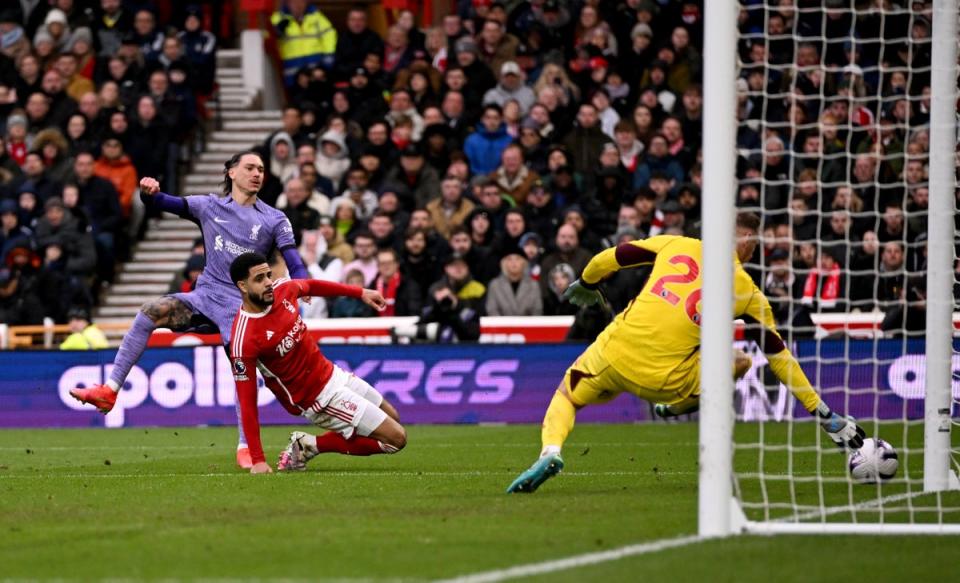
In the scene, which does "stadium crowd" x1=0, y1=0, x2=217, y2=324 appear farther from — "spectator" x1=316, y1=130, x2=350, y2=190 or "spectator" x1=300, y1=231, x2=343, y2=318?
"spectator" x1=300, y1=231, x2=343, y2=318

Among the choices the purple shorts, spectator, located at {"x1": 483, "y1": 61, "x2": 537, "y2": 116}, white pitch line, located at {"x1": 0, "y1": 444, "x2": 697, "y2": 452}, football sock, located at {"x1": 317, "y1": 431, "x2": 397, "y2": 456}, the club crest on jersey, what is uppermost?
spectator, located at {"x1": 483, "y1": 61, "x2": 537, "y2": 116}

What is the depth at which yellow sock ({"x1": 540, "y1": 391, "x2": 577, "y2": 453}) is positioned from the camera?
390 inches

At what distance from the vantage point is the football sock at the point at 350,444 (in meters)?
12.0

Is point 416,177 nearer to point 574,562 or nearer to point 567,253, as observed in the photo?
point 567,253

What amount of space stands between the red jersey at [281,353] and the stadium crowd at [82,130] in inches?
359

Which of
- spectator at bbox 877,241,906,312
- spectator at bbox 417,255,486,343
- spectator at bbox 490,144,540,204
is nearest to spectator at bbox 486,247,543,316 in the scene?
spectator at bbox 417,255,486,343

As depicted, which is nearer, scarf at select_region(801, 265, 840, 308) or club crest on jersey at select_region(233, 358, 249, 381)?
club crest on jersey at select_region(233, 358, 249, 381)

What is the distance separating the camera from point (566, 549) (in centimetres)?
768

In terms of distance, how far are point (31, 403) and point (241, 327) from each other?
842 cm

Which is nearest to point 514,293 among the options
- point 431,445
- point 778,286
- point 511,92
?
point 778,286

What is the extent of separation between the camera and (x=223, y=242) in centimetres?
1248

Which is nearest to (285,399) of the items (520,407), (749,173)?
(520,407)

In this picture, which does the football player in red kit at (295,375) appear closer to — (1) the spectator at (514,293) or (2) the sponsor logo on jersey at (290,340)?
(2) the sponsor logo on jersey at (290,340)

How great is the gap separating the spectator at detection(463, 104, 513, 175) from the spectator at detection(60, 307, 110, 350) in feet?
18.0
